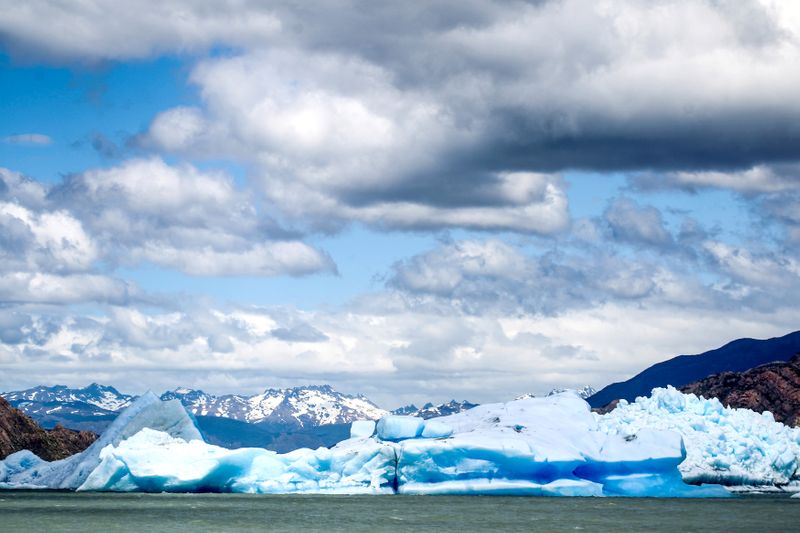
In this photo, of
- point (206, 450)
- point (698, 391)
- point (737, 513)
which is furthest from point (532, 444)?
point (698, 391)

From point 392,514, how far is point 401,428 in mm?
9258

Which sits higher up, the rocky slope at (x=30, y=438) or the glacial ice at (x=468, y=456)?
the rocky slope at (x=30, y=438)

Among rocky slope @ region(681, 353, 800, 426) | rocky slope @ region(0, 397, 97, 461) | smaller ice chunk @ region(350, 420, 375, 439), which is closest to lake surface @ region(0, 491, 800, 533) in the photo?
smaller ice chunk @ region(350, 420, 375, 439)

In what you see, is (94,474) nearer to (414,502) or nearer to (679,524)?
(414,502)

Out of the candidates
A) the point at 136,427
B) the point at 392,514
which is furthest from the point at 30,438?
the point at 392,514

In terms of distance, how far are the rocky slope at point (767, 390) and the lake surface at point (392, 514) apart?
186 feet

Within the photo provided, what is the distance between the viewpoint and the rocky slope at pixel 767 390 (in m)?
112

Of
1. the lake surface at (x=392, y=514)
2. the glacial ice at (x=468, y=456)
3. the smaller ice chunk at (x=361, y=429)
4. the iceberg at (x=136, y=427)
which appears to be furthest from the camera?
the iceberg at (x=136, y=427)

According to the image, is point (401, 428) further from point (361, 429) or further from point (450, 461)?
point (361, 429)

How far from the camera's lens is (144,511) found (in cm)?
4588

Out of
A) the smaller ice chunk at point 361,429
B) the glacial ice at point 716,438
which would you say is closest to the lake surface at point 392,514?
the smaller ice chunk at point 361,429

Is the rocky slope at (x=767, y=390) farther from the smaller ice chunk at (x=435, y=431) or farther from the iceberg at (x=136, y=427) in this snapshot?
the iceberg at (x=136, y=427)

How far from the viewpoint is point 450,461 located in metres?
51.4

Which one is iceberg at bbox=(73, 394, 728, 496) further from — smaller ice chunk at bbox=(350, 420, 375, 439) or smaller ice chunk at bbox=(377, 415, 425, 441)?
smaller ice chunk at bbox=(350, 420, 375, 439)
